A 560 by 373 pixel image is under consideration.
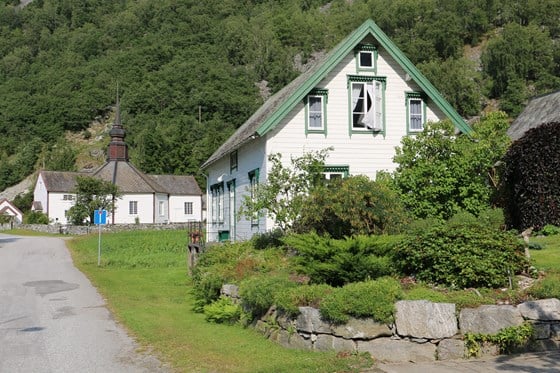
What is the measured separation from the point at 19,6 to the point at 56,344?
8532 inches

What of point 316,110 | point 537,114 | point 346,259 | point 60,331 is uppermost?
point 537,114

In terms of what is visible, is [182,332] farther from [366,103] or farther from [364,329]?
[366,103]

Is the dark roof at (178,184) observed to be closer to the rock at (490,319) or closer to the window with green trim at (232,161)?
the window with green trim at (232,161)

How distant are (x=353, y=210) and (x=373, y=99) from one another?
32.7 ft

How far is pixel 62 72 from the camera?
508 ft

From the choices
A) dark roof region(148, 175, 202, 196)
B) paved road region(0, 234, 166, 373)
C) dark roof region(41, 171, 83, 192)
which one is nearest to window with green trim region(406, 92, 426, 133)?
paved road region(0, 234, 166, 373)

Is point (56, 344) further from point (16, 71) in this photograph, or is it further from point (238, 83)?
point (16, 71)

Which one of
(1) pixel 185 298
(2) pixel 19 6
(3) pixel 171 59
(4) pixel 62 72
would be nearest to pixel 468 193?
(1) pixel 185 298

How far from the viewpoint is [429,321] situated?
880cm

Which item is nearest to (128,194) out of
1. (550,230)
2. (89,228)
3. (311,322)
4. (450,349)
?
(89,228)

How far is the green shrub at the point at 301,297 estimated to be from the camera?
31.8 ft

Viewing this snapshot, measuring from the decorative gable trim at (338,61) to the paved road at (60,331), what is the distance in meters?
8.37

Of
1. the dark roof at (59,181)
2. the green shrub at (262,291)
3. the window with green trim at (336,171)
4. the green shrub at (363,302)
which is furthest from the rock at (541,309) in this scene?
the dark roof at (59,181)

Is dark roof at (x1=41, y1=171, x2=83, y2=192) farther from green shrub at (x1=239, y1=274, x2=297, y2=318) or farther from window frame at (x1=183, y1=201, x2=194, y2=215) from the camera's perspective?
green shrub at (x1=239, y1=274, x2=297, y2=318)
